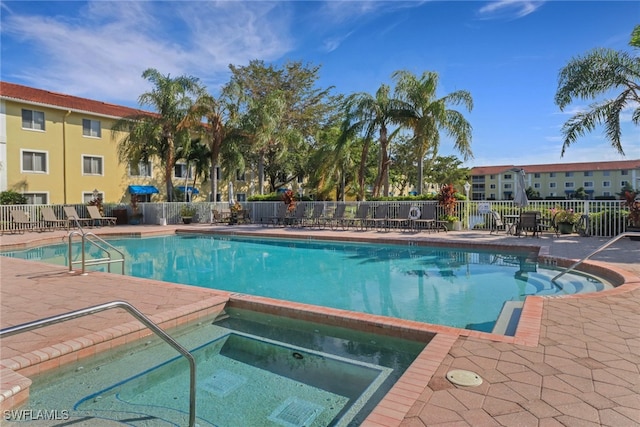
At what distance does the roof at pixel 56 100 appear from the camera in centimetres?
2250

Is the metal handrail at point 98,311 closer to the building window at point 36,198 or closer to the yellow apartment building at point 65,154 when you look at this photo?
the yellow apartment building at point 65,154

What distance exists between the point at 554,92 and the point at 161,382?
1646cm

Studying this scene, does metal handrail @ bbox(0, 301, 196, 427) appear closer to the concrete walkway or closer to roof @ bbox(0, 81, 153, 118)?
the concrete walkway

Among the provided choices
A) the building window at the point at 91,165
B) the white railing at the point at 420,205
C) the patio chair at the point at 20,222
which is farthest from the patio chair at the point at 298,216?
the building window at the point at 91,165

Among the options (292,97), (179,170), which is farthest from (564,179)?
(179,170)

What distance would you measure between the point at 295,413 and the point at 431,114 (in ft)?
54.4

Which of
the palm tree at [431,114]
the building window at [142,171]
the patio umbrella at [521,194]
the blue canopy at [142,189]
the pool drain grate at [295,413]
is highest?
the palm tree at [431,114]

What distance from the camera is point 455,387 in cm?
282

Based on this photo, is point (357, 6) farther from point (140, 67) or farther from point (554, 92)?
point (140, 67)

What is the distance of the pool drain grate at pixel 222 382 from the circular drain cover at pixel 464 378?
1853 mm

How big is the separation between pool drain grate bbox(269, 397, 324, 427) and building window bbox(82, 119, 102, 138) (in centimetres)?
2815

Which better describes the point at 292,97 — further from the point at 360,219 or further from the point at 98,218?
the point at 360,219

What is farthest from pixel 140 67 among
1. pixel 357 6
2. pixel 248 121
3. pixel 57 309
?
pixel 57 309

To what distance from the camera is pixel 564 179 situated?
7400 cm
